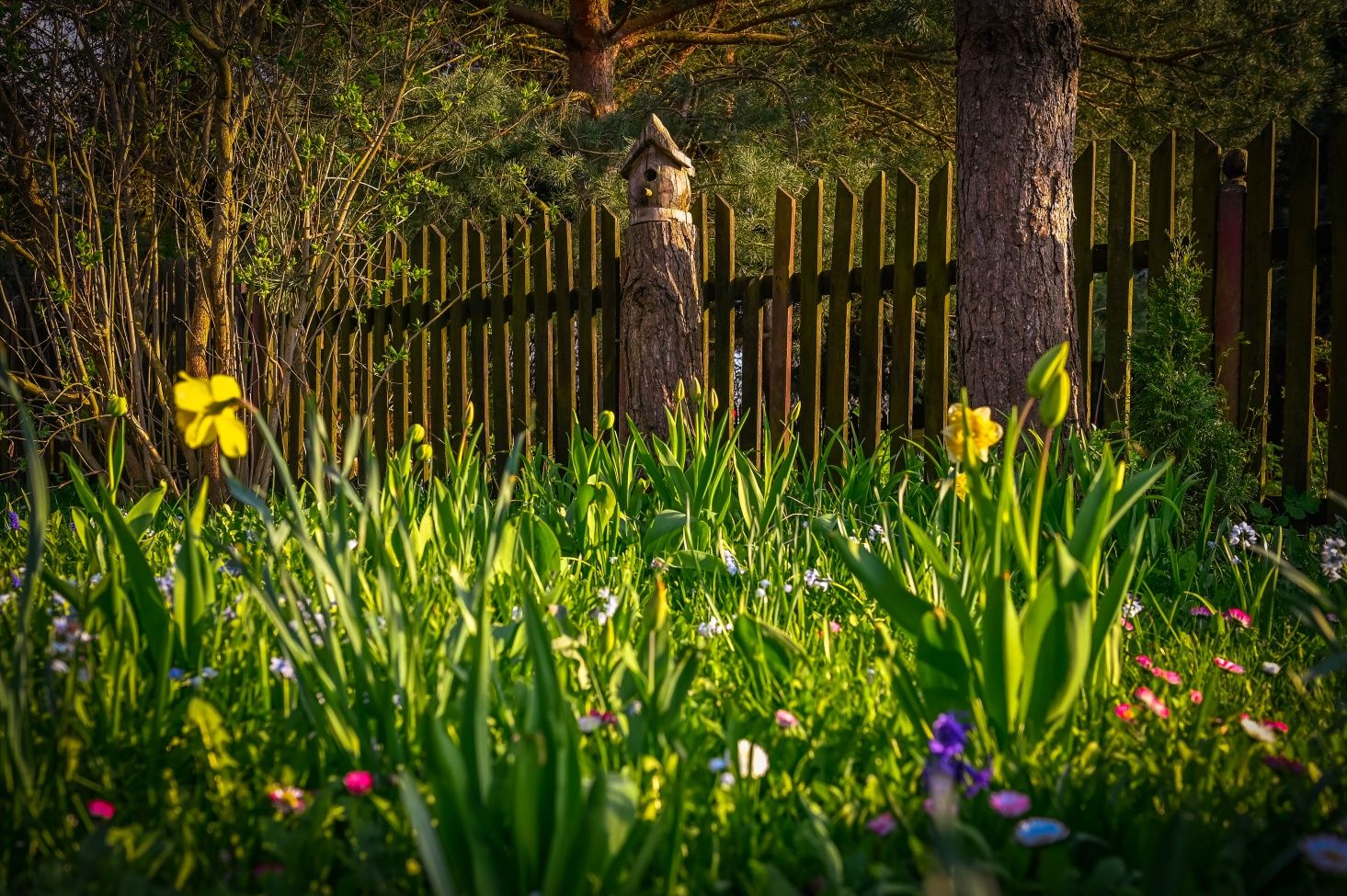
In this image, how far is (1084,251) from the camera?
3461 millimetres

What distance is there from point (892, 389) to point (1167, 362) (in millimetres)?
1091

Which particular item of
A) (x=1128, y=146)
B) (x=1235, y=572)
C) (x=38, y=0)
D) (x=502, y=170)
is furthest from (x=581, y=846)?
(x=1128, y=146)

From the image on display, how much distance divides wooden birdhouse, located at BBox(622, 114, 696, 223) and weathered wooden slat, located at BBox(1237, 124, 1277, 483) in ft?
6.18

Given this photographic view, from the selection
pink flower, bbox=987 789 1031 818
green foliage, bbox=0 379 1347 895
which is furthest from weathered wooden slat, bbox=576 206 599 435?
pink flower, bbox=987 789 1031 818

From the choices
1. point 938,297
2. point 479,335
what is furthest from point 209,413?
point 479,335

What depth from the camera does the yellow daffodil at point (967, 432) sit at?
47.4 inches

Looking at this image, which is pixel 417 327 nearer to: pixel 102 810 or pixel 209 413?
pixel 209 413

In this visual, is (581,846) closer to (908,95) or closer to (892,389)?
(892,389)

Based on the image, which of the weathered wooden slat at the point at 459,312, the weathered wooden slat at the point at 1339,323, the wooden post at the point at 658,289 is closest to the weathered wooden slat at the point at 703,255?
the wooden post at the point at 658,289

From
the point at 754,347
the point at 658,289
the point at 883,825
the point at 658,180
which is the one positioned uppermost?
the point at 658,180

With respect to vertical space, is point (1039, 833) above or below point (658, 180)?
below

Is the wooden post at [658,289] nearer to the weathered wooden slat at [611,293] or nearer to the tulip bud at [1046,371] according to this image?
the weathered wooden slat at [611,293]

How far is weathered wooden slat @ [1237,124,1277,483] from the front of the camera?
3.04 meters

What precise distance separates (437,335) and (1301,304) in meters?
4.08
